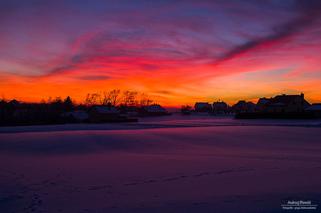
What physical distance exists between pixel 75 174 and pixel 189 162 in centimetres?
422

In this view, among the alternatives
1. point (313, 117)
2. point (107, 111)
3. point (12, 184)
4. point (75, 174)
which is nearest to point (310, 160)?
point (75, 174)

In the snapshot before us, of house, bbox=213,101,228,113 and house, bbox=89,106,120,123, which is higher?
house, bbox=213,101,228,113

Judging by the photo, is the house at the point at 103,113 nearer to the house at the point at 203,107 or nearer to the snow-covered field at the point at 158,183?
the snow-covered field at the point at 158,183

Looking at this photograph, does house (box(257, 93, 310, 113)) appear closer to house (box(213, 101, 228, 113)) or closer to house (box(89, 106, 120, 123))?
house (box(89, 106, 120, 123))

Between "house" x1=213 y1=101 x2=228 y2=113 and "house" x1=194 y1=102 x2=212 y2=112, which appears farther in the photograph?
"house" x1=194 y1=102 x2=212 y2=112

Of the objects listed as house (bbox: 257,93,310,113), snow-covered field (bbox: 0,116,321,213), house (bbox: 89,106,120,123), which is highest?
house (bbox: 257,93,310,113)

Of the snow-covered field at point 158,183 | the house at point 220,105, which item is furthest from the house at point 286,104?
the house at point 220,105

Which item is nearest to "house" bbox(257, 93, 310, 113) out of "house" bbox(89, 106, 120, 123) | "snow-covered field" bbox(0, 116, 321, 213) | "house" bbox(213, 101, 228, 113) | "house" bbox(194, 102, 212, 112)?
"house" bbox(89, 106, 120, 123)

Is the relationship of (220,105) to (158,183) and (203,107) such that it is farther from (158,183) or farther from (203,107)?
(158,183)

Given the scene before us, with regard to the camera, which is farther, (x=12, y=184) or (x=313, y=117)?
(x=313, y=117)

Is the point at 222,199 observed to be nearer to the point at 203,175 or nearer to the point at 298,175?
the point at 203,175

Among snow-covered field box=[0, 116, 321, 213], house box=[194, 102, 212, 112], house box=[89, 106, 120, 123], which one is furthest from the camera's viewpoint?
house box=[194, 102, 212, 112]

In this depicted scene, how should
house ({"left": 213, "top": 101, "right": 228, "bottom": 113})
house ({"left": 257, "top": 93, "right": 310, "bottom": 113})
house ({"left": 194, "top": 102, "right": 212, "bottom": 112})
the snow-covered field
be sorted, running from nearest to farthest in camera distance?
the snow-covered field → house ({"left": 257, "top": 93, "right": 310, "bottom": 113}) → house ({"left": 213, "top": 101, "right": 228, "bottom": 113}) → house ({"left": 194, "top": 102, "right": 212, "bottom": 112})

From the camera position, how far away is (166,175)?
946 centimetres
